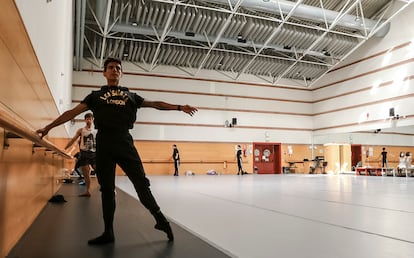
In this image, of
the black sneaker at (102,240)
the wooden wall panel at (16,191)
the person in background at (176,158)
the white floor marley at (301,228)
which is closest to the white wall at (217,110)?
the person in background at (176,158)

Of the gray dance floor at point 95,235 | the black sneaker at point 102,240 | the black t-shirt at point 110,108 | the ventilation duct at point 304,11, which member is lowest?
the gray dance floor at point 95,235

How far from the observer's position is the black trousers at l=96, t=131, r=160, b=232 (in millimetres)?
2992

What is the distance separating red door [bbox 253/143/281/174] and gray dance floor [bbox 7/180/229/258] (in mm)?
18050

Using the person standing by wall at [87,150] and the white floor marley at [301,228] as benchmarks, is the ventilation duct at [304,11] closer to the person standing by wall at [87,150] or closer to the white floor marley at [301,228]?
the person standing by wall at [87,150]

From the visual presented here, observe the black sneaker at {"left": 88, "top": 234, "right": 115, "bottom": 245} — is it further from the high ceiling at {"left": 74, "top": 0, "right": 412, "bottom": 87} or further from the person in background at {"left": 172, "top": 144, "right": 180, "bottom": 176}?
the person in background at {"left": 172, "top": 144, "right": 180, "bottom": 176}

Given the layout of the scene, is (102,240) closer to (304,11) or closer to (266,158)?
(304,11)

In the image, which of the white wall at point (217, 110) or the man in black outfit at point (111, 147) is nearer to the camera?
the man in black outfit at point (111, 147)

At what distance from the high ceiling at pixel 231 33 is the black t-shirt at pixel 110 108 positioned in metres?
11.0

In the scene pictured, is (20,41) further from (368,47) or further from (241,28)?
(368,47)

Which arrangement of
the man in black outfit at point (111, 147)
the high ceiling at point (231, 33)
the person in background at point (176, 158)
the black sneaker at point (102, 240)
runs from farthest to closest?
the person in background at point (176, 158) < the high ceiling at point (231, 33) < the man in black outfit at point (111, 147) < the black sneaker at point (102, 240)

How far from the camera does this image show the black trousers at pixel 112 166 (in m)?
2.99

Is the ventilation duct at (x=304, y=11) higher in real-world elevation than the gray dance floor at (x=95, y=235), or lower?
higher

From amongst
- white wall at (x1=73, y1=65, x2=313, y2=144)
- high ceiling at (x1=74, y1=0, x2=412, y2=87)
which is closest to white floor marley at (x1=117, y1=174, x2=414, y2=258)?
high ceiling at (x1=74, y1=0, x2=412, y2=87)

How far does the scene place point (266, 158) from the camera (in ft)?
73.5
